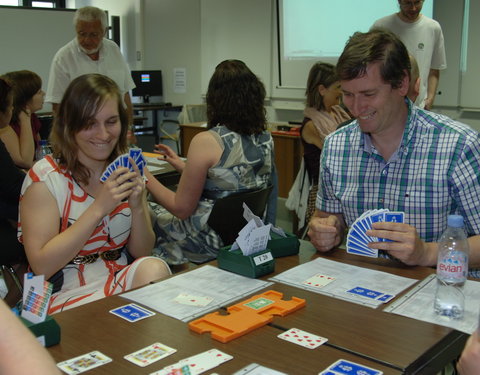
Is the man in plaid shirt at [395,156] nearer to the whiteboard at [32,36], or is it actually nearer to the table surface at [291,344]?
the table surface at [291,344]

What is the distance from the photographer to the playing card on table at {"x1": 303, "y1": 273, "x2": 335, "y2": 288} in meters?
1.72

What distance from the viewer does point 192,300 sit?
5.23 ft

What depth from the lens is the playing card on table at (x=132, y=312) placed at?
1.49 metres

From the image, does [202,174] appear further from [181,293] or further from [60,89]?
[60,89]

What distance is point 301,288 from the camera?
5.55 ft

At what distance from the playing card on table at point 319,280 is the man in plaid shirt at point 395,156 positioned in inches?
9.9

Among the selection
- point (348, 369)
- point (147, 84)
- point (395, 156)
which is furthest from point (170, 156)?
point (147, 84)

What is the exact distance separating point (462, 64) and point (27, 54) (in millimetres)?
5880

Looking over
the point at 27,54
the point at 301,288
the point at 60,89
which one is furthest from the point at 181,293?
the point at 27,54

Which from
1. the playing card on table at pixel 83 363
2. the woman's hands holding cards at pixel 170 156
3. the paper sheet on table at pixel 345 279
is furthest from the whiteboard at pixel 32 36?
the playing card on table at pixel 83 363

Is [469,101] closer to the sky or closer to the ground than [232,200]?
closer to the sky

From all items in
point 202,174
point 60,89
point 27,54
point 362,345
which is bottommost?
point 362,345

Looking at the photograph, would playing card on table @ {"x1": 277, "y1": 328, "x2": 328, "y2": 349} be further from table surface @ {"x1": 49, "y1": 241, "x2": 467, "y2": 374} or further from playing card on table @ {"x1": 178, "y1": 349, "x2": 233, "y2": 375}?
playing card on table @ {"x1": 178, "y1": 349, "x2": 233, "y2": 375}

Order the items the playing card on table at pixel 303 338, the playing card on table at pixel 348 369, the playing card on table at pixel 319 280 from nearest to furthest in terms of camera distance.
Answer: the playing card on table at pixel 348 369
the playing card on table at pixel 303 338
the playing card on table at pixel 319 280
